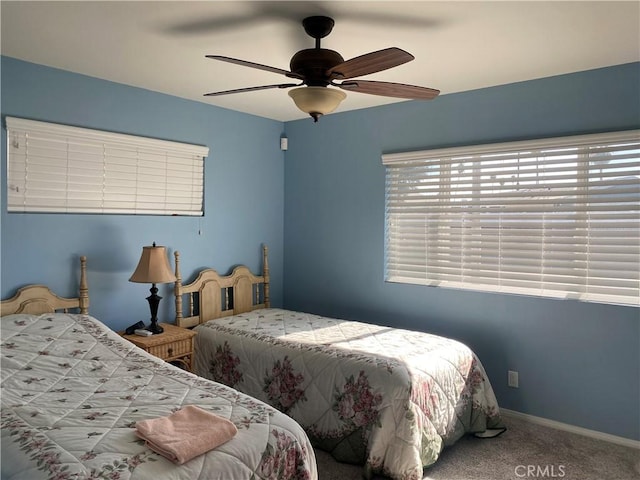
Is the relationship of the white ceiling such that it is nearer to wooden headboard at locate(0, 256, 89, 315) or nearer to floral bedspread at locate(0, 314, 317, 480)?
wooden headboard at locate(0, 256, 89, 315)

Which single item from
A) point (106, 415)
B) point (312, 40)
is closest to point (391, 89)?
point (312, 40)

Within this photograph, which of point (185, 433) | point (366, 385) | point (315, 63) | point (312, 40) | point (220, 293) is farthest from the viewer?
point (220, 293)

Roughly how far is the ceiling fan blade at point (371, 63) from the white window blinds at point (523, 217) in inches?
63.5

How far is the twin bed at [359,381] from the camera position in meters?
2.60

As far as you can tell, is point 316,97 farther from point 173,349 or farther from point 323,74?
point 173,349

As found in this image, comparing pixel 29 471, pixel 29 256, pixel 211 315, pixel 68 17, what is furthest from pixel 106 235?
pixel 29 471

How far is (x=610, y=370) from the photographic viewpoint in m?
3.04

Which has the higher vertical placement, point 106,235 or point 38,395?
point 106,235

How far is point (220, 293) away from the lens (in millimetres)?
4137

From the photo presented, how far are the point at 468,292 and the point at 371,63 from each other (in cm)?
212

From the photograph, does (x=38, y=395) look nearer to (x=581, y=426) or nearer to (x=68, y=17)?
(x=68, y=17)

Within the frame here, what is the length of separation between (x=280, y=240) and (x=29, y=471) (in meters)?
3.44

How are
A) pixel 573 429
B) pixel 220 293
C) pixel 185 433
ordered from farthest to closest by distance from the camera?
pixel 220 293, pixel 573 429, pixel 185 433

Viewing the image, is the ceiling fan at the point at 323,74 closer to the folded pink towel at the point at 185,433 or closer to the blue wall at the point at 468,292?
the blue wall at the point at 468,292
